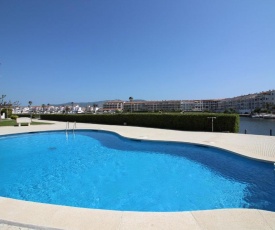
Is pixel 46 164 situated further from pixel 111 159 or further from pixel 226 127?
pixel 226 127

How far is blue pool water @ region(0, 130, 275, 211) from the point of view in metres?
4.51

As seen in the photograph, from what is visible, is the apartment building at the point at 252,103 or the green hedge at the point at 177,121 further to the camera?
the apartment building at the point at 252,103

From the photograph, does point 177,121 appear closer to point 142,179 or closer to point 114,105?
point 142,179

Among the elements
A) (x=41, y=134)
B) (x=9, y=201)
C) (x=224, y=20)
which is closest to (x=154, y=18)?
(x=224, y=20)

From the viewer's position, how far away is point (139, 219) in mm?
2771

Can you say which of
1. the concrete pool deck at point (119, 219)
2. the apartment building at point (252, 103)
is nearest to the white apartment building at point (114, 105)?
the apartment building at point (252, 103)

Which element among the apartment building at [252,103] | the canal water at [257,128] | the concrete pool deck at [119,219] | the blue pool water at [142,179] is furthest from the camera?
the apartment building at [252,103]

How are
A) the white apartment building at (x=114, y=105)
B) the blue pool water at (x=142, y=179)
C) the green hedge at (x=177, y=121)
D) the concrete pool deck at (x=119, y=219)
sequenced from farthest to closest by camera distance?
the white apartment building at (x=114, y=105) → the green hedge at (x=177, y=121) → the blue pool water at (x=142, y=179) → the concrete pool deck at (x=119, y=219)

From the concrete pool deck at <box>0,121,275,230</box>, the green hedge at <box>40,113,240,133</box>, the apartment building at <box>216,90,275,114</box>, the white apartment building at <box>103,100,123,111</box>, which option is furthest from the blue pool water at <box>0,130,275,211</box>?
the white apartment building at <box>103,100,123,111</box>

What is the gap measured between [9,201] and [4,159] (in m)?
6.55

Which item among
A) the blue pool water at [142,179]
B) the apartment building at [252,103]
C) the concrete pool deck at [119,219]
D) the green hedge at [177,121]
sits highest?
the apartment building at [252,103]

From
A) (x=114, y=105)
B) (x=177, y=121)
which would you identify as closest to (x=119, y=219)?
(x=177, y=121)

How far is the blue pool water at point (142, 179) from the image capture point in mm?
4512

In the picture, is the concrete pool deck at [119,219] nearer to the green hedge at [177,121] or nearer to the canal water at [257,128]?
the green hedge at [177,121]
